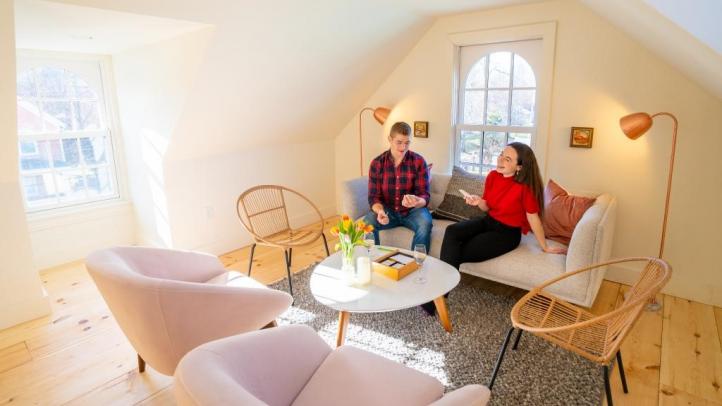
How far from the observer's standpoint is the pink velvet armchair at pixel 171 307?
1707 millimetres

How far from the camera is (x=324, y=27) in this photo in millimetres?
3105

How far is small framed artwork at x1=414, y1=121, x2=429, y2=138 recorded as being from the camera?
4121 mm

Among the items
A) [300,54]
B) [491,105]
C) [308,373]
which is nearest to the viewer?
[308,373]

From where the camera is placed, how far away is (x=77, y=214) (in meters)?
3.70

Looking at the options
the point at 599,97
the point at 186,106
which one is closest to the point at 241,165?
the point at 186,106

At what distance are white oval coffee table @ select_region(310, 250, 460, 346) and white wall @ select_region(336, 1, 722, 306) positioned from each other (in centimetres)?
161

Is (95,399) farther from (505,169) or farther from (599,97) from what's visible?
(599,97)

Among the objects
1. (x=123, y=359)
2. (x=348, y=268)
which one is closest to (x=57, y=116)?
(x=123, y=359)

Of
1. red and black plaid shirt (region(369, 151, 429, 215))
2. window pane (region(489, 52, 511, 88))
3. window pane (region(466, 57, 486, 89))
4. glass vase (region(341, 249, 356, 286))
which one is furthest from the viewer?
window pane (region(466, 57, 486, 89))

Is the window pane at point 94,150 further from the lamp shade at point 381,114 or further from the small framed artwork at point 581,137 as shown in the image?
the small framed artwork at point 581,137

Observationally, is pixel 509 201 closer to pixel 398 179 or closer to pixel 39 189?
pixel 398 179

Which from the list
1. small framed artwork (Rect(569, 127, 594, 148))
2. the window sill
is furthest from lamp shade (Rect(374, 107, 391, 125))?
the window sill

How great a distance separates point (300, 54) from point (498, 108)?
177 cm

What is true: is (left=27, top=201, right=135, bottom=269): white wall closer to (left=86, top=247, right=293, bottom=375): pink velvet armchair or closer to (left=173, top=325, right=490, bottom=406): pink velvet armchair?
(left=86, top=247, right=293, bottom=375): pink velvet armchair
